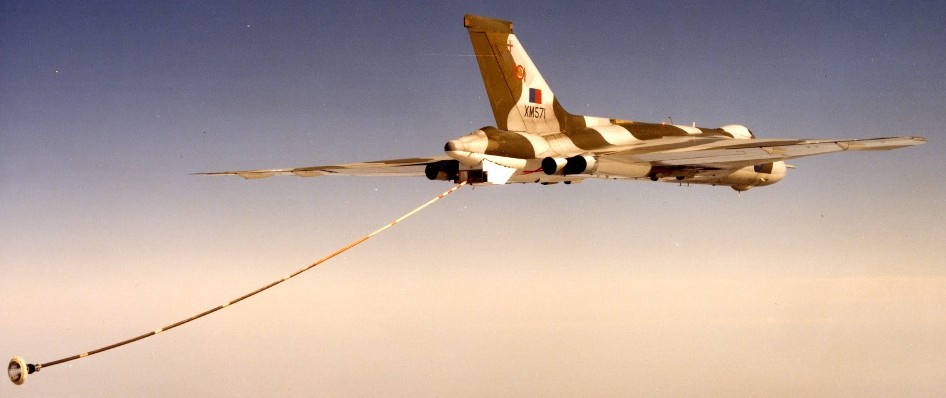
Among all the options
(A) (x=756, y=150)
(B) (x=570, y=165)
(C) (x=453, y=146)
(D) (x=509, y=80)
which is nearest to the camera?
(C) (x=453, y=146)

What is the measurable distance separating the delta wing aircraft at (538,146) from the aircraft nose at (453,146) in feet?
0.28

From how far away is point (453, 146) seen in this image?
1390cm

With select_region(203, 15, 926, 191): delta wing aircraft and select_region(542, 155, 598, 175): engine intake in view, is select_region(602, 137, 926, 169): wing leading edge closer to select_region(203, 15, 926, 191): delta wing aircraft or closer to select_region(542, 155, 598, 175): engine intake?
select_region(203, 15, 926, 191): delta wing aircraft

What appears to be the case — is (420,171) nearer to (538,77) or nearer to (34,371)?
(538,77)

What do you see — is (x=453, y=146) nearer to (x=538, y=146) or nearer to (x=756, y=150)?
(x=538, y=146)

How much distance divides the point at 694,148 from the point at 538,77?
2.90 metres

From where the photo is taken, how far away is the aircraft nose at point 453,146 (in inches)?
547

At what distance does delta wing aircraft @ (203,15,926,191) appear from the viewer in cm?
1470

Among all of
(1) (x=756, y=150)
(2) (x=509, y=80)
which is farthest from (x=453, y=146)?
(1) (x=756, y=150)

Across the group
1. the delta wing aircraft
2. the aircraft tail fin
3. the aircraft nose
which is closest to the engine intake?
the delta wing aircraft

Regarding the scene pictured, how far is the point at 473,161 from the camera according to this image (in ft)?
46.5

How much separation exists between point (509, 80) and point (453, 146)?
239 centimetres

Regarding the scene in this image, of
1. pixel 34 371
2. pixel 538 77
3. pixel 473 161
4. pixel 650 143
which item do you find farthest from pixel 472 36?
pixel 34 371

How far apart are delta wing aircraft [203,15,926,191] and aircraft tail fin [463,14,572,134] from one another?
0.02 m
